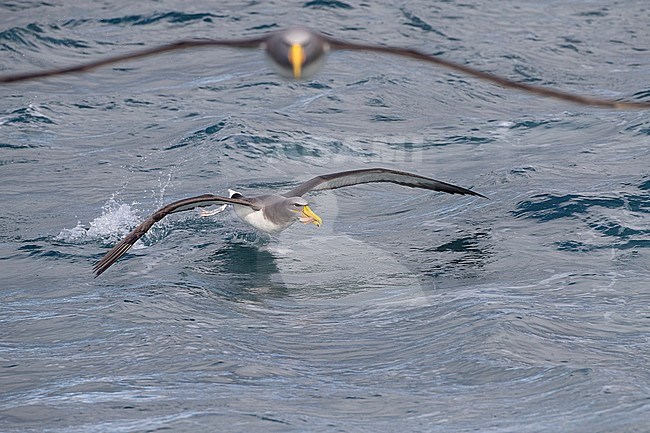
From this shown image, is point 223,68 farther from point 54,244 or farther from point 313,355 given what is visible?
point 313,355

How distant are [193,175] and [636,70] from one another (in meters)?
9.31

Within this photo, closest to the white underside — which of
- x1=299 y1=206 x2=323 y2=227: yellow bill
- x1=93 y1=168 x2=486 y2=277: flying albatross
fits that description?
x1=93 y1=168 x2=486 y2=277: flying albatross

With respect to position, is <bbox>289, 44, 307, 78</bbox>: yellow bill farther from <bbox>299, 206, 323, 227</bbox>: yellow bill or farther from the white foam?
the white foam

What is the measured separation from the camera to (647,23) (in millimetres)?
25000

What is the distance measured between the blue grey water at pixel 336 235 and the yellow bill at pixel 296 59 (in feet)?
9.03

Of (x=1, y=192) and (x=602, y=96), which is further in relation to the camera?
(x=602, y=96)

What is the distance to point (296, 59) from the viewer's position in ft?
30.0

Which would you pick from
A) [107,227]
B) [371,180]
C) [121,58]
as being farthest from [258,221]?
[121,58]

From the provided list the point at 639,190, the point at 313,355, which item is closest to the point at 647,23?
the point at 639,190

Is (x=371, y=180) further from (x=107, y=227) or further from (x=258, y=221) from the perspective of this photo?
(x=107, y=227)

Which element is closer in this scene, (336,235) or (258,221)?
(258,221)

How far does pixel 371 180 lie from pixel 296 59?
19.1ft

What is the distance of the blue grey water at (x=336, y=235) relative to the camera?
9875mm

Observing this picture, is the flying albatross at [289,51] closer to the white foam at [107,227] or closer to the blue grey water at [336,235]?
the blue grey water at [336,235]
